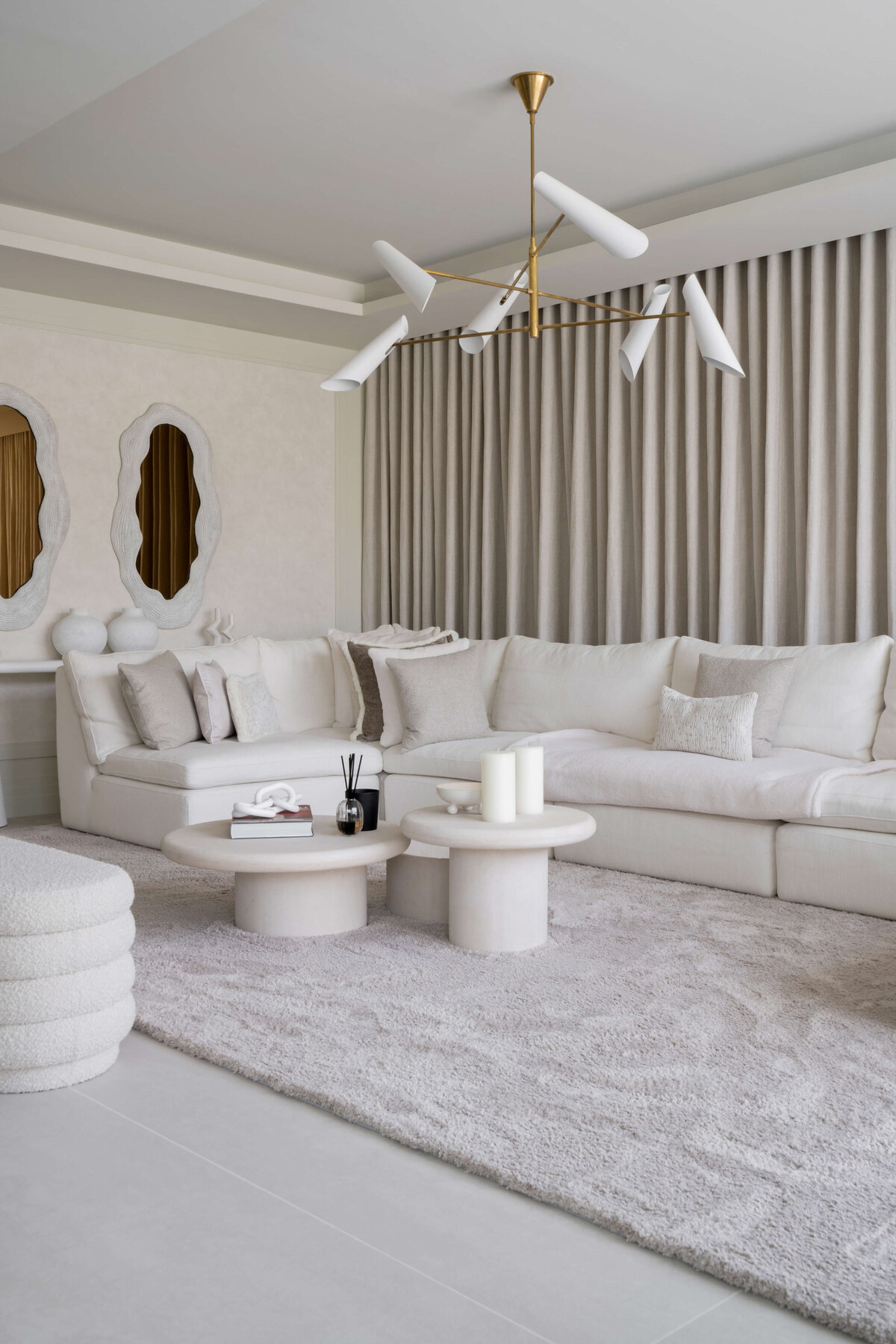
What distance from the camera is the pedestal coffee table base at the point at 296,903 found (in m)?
3.30

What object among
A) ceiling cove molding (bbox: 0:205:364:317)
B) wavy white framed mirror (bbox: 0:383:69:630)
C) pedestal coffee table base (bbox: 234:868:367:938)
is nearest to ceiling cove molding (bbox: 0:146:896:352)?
ceiling cove molding (bbox: 0:205:364:317)

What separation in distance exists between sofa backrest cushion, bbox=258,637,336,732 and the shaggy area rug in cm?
190

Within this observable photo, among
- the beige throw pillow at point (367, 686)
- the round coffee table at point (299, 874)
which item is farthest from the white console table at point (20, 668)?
the round coffee table at point (299, 874)

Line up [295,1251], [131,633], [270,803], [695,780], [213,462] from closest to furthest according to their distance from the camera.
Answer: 1. [295,1251]
2. [270,803]
3. [695,780]
4. [131,633]
5. [213,462]

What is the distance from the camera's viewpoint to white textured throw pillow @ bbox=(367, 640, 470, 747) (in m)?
5.17

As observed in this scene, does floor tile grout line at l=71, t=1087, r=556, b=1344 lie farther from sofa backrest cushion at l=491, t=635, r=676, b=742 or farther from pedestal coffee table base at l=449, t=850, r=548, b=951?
sofa backrest cushion at l=491, t=635, r=676, b=742

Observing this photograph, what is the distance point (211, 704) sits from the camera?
195 inches

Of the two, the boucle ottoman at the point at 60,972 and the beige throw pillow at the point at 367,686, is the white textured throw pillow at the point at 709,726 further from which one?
the boucle ottoman at the point at 60,972

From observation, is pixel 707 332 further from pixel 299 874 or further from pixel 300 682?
pixel 300 682

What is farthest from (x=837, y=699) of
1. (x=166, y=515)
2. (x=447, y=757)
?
(x=166, y=515)

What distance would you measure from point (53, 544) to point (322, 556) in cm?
167

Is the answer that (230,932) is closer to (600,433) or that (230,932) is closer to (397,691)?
(397,691)

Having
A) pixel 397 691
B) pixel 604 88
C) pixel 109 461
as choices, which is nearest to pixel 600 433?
pixel 397 691

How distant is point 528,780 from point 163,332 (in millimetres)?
3829
